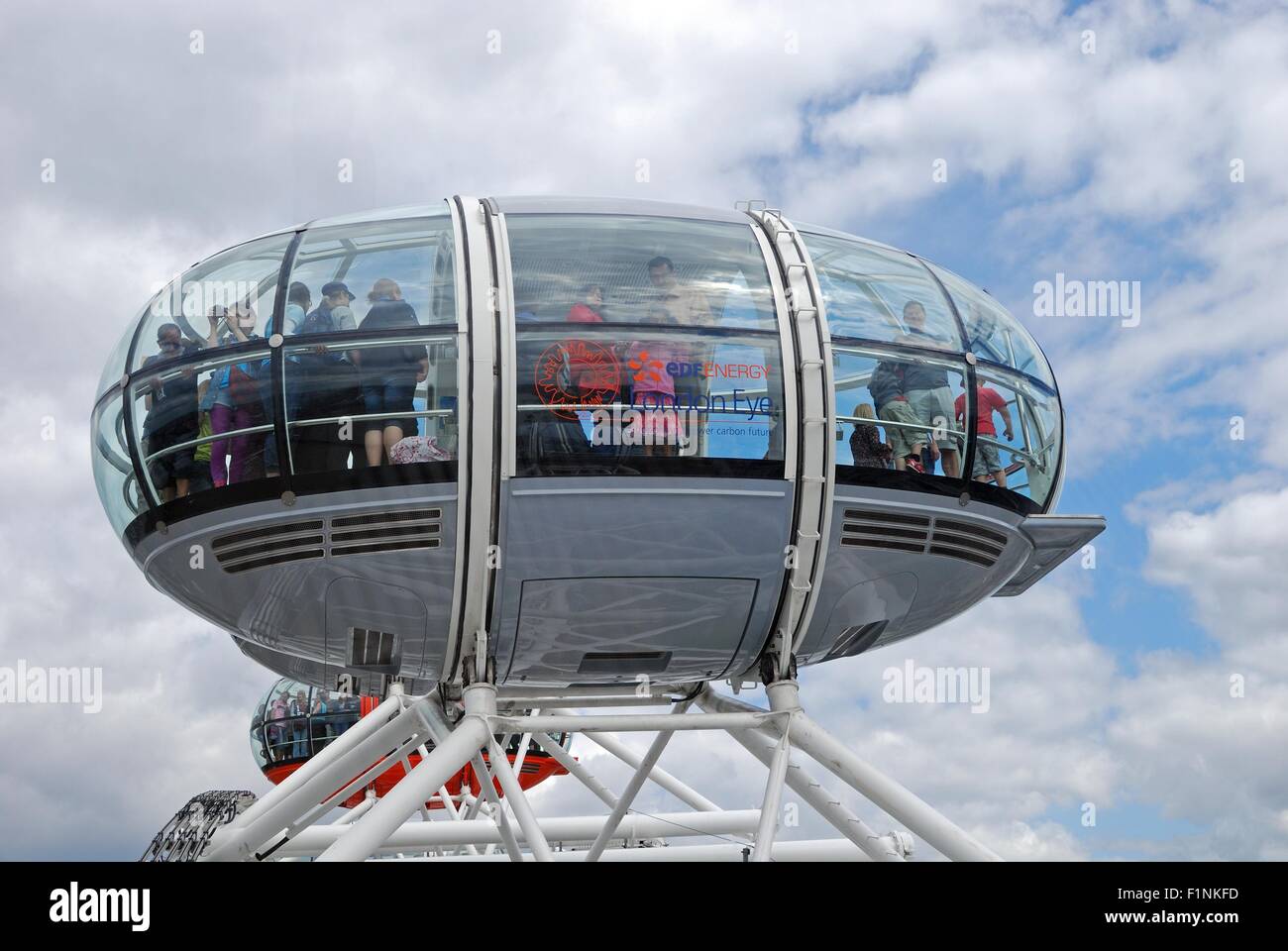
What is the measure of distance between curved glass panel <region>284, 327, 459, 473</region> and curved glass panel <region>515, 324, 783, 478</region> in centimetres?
55

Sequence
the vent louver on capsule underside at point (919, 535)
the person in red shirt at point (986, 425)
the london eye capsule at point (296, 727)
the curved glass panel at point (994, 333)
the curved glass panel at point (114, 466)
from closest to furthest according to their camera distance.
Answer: the vent louver on capsule underside at point (919, 535) < the person in red shirt at point (986, 425) < the curved glass panel at point (114, 466) < the curved glass panel at point (994, 333) < the london eye capsule at point (296, 727)

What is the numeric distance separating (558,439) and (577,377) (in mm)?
431

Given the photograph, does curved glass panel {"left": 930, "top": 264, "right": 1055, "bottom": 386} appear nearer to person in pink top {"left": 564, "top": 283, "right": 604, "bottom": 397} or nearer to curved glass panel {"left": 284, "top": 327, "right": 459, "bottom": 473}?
person in pink top {"left": 564, "top": 283, "right": 604, "bottom": 397}

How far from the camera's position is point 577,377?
10.5m

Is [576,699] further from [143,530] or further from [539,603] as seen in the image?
[143,530]

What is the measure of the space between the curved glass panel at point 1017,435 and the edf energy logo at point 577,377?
2.83m

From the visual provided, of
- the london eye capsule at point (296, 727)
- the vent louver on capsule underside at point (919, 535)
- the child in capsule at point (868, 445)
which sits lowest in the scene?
the london eye capsule at point (296, 727)

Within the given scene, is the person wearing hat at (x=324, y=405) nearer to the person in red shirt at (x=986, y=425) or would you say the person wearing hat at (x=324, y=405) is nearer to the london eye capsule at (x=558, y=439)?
the london eye capsule at (x=558, y=439)

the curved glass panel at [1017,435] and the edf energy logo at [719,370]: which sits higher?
the edf energy logo at [719,370]

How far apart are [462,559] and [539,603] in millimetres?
668

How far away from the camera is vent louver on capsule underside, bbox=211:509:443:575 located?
10.6m

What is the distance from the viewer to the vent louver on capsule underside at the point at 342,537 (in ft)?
34.7

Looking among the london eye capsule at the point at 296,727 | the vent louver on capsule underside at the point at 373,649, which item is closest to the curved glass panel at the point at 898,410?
the vent louver on capsule underside at the point at 373,649

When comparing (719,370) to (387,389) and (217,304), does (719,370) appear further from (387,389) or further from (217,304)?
(217,304)
